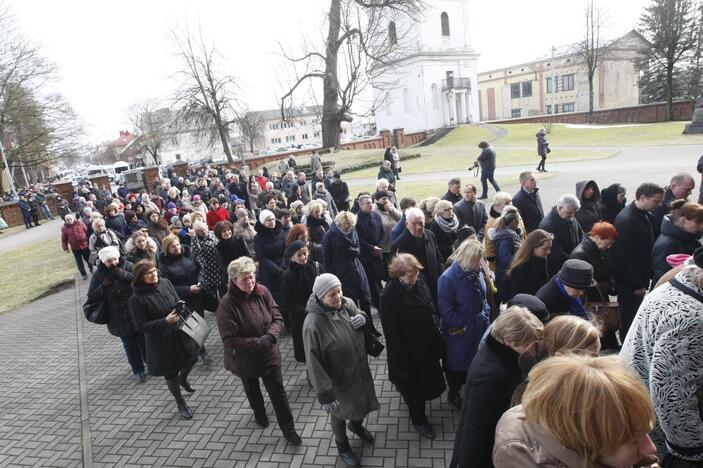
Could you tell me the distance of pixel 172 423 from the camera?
190 inches

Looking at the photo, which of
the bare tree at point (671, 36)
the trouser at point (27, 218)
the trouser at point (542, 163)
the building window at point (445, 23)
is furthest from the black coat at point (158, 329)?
the building window at point (445, 23)

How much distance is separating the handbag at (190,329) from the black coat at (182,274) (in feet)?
3.15

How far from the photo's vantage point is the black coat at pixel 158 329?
4.45 m

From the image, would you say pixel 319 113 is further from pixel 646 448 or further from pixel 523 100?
pixel 523 100

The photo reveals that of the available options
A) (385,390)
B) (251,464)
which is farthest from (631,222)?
(251,464)

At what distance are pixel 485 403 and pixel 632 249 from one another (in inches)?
125

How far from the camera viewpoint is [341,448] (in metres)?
3.75

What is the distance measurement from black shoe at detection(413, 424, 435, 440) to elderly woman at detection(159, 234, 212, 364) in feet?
11.0

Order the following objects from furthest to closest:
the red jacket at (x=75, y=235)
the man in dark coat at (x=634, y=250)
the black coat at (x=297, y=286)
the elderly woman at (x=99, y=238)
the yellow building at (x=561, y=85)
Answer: the yellow building at (x=561, y=85) < the red jacket at (x=75, y=235) < the elderly woman at (x=99, y=238) < the black coat at (x=297, y=286) < the man in dark coat at (x=634, y=250)

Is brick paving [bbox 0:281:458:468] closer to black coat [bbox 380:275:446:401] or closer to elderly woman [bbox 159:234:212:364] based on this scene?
black coat [bbox 380:275:446:401]

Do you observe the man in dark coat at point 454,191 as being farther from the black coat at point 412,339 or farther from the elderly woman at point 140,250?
the elderly woman at point 140,250

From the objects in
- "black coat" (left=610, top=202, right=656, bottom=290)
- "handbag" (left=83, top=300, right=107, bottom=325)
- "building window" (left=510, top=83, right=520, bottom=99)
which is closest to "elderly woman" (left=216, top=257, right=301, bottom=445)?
"handbag" (left=83, top=300, right=107, bottom=325)

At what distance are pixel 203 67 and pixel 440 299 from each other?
35283mm

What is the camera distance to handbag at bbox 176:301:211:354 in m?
4.66
